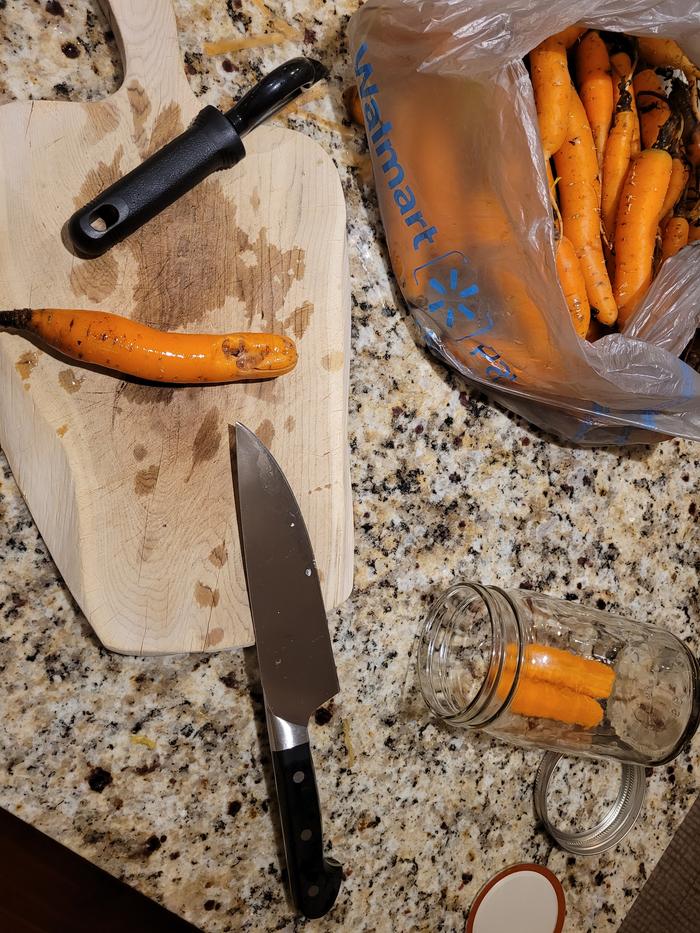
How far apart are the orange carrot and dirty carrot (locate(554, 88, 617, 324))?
0.09ft

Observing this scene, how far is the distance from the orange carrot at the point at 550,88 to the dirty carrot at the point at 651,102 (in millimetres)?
121

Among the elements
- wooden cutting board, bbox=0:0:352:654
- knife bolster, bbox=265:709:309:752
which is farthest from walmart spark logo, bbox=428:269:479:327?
knife bolster, bbox=265:709:309:752

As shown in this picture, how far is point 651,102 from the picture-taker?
0.81 metres

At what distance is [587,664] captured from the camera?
741 mm

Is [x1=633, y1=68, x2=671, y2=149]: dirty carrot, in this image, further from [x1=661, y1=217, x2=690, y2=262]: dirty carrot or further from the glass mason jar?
the glass mason jar

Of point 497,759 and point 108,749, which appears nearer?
point 108,749

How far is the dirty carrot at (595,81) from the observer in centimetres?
78

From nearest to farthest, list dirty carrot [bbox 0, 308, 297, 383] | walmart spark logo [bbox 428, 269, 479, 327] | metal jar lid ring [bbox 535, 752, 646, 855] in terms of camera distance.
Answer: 1. dirty carrot [bbox 0, 308, 297, 383]
2. walmart spark logo [bbox 428, 269, 479, 327]
3. metal jar lid ring [bbox 535, 752, 646, 855]

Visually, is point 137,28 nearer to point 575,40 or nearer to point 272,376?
point 272,376

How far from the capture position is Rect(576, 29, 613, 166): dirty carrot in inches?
30.8

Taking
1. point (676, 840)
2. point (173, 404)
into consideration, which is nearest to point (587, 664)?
point (173, 404)

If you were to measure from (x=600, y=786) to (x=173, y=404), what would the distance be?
69 centimetres

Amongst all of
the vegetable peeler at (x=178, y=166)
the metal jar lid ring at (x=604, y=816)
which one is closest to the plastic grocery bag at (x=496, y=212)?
the vegetable peeler at (x=178, y=166)

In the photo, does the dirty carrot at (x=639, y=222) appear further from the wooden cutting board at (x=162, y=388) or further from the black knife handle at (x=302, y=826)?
the black knife handle at (x=302, y=826)
